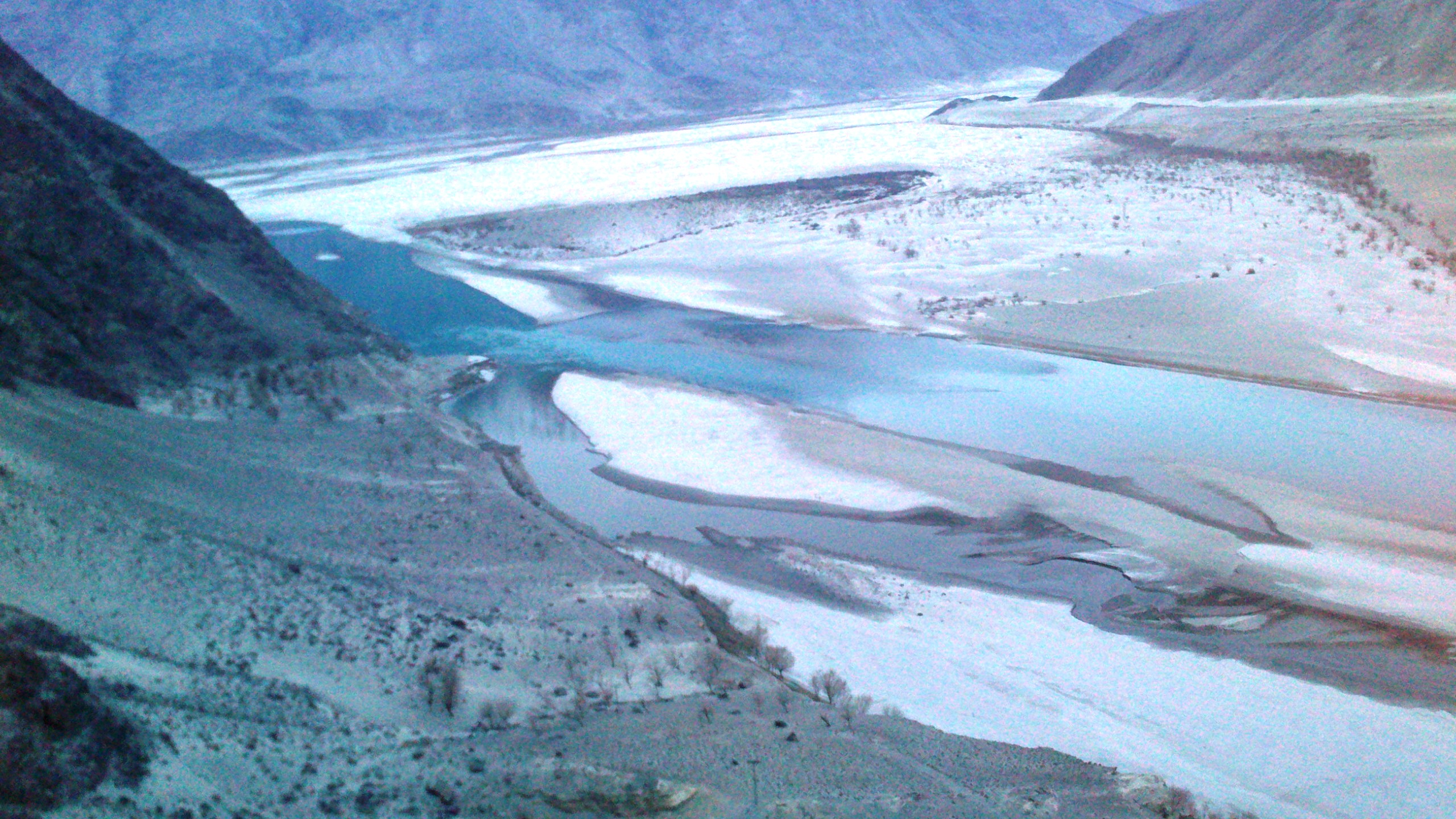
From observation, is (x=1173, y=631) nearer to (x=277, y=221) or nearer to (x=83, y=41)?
(x=277, y=221)

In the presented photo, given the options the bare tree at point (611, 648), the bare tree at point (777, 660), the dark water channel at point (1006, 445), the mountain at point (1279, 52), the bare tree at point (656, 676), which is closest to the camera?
the bare tree at point (656, 676)

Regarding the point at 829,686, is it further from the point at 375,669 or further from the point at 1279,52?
the point at 1279,52

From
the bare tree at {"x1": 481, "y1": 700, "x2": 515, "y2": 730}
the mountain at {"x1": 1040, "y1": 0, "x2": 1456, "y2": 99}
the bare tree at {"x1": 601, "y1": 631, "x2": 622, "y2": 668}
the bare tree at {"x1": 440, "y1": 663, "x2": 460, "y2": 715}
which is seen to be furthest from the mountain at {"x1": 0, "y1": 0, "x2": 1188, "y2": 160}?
the bare tree at {"x1": 481, "y1": 700, "x2": 515, "y2": 730}

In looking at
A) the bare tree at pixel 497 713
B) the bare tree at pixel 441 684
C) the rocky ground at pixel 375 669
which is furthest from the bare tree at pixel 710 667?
the bare tree at pixel 441 684

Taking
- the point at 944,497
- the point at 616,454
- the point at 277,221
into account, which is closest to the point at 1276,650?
the point at 944,497

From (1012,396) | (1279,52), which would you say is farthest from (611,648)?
(1279,52)

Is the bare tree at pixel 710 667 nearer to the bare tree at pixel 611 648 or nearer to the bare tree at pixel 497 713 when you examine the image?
the bare tree at pixel 611 648

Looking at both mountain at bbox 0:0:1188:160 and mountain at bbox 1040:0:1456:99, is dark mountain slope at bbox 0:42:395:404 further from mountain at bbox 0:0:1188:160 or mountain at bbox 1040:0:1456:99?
mountain at bbox 0:0:1188:160
